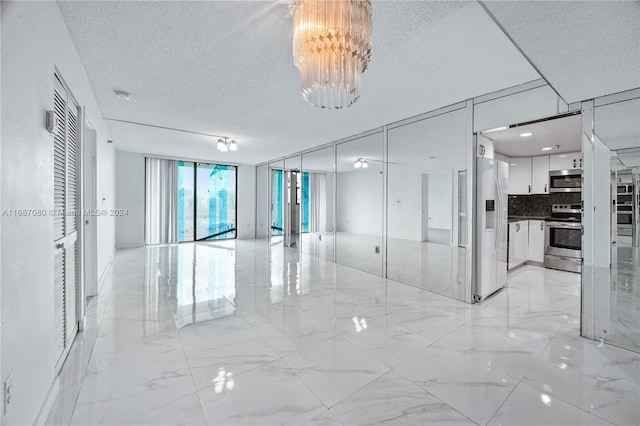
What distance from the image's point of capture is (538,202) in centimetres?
602

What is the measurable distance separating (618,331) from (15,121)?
456 centimetres

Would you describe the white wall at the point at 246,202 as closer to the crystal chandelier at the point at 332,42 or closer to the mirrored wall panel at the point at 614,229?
the crystal chandelier at the point at 332,42

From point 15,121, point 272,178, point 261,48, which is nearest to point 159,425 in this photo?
point 15,121

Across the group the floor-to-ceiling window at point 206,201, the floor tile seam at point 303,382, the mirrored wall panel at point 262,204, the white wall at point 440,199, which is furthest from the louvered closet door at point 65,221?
the mirrored wall panel at point 262,204

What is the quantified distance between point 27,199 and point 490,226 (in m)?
4.43

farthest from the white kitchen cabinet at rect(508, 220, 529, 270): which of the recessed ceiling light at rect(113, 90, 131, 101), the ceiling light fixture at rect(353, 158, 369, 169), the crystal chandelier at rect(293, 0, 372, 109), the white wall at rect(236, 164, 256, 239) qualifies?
the white wall at rect(236, 164, 256, 239)

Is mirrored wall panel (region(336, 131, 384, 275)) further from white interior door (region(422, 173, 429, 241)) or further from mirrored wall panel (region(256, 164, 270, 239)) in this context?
mirrored wall panel (region(256, 164, 270, 239))

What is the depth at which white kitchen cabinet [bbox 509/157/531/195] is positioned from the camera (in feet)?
18.7

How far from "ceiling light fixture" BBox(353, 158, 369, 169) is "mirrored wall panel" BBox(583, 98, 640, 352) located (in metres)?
3.18

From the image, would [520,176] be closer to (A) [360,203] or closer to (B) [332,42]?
(A) [360,203]

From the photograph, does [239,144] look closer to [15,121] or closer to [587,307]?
[15,121]

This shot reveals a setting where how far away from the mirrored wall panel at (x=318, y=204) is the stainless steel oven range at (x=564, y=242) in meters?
4.15

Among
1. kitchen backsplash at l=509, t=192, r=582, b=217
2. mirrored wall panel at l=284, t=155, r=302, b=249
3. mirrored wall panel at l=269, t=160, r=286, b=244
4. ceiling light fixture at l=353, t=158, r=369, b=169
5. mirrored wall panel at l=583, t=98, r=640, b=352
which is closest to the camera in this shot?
mirrored wall panel at l=583, t=98, r=640, b=352

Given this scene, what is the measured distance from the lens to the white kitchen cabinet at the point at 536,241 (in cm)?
531
